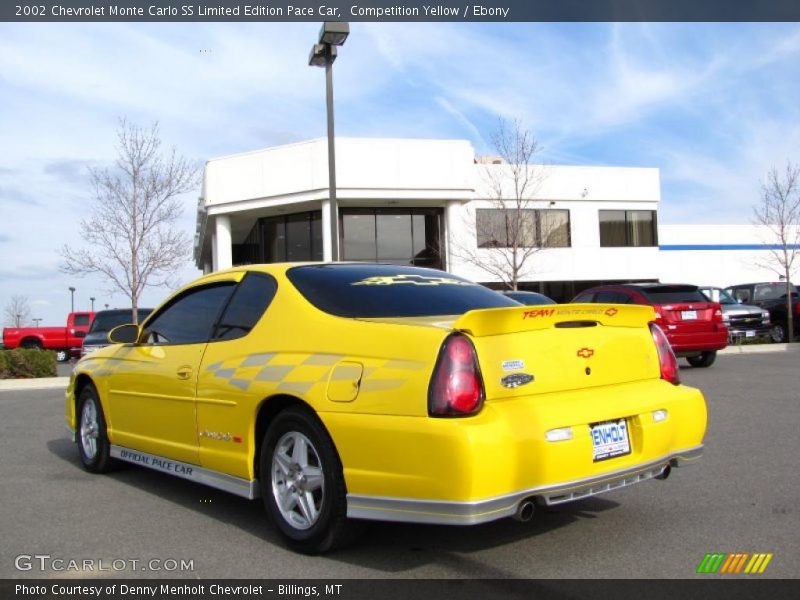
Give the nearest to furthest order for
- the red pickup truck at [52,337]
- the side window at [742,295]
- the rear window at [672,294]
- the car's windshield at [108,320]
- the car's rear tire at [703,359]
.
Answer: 1. the rear window at [672,294]
2. the car's rear tire at [703,359]
3. the car's windshield at [108,320]
4. the side window at [742,295]
5. the red pickup truck at [52,337]

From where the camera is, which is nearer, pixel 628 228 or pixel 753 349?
pixel 753 349

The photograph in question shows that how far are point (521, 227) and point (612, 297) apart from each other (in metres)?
15.9

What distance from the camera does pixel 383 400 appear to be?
11.6 ft

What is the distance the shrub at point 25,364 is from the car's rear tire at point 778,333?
63.6 feet

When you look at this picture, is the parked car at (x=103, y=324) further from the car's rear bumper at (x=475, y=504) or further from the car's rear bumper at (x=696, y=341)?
the car's rear bumper at (x=475, y=504)

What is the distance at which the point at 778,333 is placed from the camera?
22109 millimetres

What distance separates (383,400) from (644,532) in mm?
1782

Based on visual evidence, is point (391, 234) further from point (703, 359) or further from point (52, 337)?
point (703, 359)

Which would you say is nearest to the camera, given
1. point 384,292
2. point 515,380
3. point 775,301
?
point 515,380

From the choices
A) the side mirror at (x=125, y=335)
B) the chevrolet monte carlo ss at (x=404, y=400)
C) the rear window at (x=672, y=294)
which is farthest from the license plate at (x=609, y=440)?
the rear window at (x=672, y=294)

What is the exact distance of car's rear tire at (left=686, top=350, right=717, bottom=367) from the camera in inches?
546

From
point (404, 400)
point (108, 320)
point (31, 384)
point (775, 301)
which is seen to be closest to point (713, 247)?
point (775, 301)

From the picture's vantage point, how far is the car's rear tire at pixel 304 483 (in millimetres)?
3727

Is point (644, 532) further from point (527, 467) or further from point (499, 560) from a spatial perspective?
point (527, 467)
